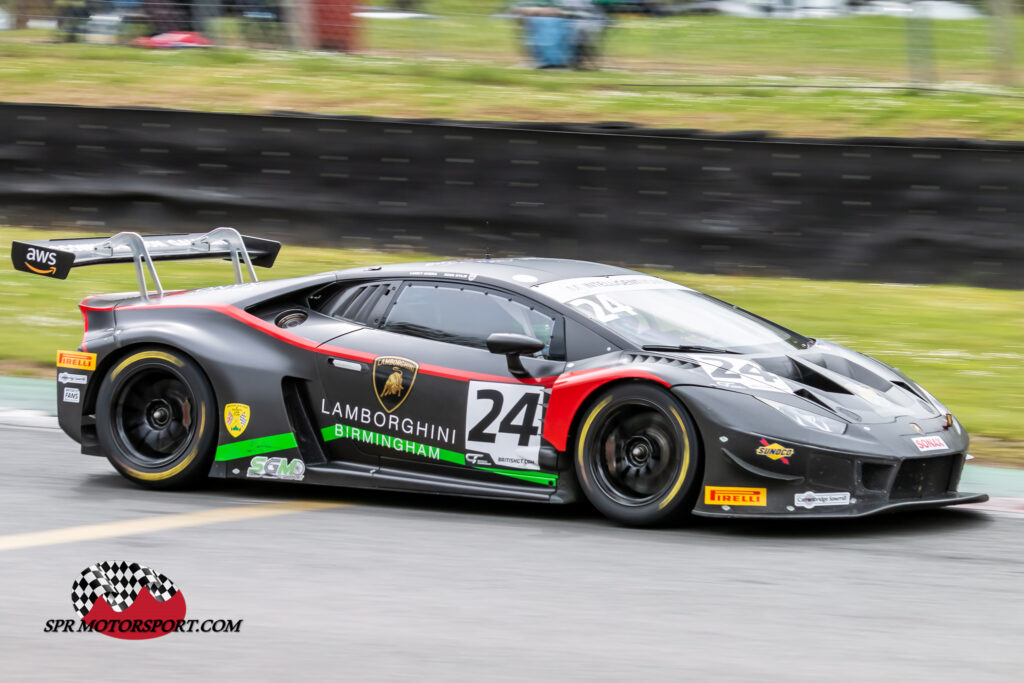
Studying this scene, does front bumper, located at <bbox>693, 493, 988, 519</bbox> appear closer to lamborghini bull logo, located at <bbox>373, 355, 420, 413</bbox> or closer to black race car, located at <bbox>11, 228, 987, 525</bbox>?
black race car, located at <bbox>11, 228, 987, 525</bbox>

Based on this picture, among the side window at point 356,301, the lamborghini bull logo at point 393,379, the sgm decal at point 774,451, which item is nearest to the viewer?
the sgm decal at point 774,451

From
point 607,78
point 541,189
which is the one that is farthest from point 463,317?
point 607,78

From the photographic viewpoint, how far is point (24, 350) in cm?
1087

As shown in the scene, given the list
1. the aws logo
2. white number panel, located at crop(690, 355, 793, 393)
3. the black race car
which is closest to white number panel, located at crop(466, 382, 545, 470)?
the black race car

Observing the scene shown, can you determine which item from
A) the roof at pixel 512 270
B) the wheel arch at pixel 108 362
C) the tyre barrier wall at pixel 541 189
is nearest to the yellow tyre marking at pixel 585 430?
the roof at pixel 512 270

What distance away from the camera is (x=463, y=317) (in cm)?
679

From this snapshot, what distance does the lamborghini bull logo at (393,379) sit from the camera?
6727 millimetres

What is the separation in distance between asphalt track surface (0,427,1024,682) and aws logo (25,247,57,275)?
1081 mm

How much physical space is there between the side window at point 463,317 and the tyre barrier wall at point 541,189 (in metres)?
5.87

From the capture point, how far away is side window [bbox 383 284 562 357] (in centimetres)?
662

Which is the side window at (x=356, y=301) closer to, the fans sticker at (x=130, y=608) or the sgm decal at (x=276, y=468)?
the sgm decal at (x=276, y=468)

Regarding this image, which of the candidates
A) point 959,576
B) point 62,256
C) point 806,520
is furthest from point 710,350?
point 62,256

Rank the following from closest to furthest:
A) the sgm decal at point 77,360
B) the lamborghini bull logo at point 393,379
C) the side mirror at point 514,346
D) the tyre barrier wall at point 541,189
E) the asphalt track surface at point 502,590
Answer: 1. the asphalt track surface at point 502,590
2. the side mirror at point 514,346
3. the lamborghini bull logo at point 393,379
4. the sgm decal at point 77,360
5. the tyre barrier wall at point 541,189

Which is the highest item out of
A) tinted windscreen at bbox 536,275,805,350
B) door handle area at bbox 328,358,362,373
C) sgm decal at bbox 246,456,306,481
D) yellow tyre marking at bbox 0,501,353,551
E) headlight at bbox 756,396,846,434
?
tinted windscreen at bbox 536,275,805,350
